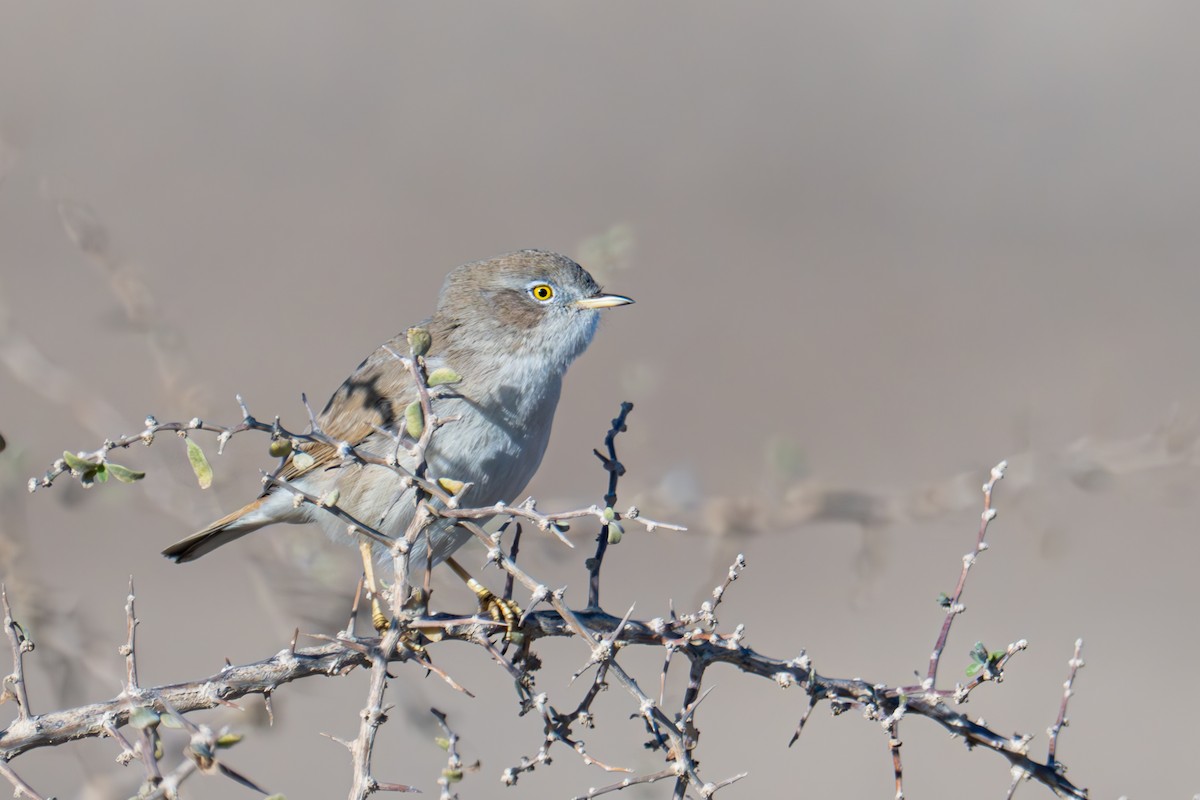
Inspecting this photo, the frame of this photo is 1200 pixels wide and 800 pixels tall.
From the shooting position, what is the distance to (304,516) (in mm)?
4641

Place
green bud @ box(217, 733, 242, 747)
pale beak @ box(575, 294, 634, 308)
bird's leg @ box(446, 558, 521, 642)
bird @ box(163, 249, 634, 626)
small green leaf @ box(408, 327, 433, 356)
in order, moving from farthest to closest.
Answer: pale beak @ box(575, 294, 634, 308) < bird @ box(163, 249, 634, 626) < bird's leg @ box(446, 558, 521, 642) < small green leaf @ box(408, 327, 433, 356) < green bud @ box(217, 733, 242, 747)

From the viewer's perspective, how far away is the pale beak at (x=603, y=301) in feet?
15.6

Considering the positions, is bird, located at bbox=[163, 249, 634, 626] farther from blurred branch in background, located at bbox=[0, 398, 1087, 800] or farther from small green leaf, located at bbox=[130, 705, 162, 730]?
small green leaf, located at bbox=[130, 705, 162, 730]

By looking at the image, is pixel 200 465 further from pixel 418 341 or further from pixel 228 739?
pixel 228 739

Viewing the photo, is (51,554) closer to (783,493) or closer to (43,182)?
(43,182)

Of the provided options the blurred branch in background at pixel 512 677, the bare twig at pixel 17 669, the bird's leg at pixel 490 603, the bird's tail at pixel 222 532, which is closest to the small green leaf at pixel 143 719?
the blurred branch in background at pixel 512 677

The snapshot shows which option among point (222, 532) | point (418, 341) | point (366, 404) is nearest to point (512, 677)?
point (418, 341)

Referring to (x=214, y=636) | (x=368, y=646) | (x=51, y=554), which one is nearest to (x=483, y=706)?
(x=214, y=636)

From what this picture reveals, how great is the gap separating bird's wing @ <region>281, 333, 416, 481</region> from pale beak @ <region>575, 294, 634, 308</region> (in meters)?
0.68

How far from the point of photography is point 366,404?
457cm

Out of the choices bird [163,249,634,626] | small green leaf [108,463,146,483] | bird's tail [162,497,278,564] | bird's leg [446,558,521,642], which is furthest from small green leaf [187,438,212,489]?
bird's tail [162,497,278,564]

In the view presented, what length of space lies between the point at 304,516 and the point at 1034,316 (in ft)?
33.6

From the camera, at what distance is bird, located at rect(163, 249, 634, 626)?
13.9 feet

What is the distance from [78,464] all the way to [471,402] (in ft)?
6.35
